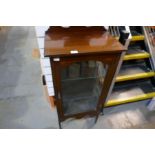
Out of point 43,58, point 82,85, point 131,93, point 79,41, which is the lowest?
point 131,93

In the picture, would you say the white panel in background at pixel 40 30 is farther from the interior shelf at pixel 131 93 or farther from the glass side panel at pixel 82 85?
the interior shelf at pixel 131 93

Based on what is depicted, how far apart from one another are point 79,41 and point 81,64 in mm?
278

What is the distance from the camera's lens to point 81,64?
142 cm

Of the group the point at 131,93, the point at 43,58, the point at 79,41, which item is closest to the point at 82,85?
the point at 43,58

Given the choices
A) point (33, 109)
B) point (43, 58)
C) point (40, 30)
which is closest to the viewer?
point (40, 30)

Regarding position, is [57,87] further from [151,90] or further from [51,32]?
[151,90]

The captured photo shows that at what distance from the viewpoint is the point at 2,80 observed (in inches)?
97.0

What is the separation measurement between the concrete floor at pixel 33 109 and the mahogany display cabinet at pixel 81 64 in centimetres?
26

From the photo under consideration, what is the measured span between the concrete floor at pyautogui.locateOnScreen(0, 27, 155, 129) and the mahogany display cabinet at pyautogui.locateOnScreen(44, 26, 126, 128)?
262 mm

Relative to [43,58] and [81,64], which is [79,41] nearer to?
[81,64]

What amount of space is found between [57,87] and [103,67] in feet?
1.47

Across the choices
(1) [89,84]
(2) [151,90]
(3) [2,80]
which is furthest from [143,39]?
(3) [2,80]

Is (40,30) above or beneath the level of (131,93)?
above

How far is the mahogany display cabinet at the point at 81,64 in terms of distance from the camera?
3.64 feet
